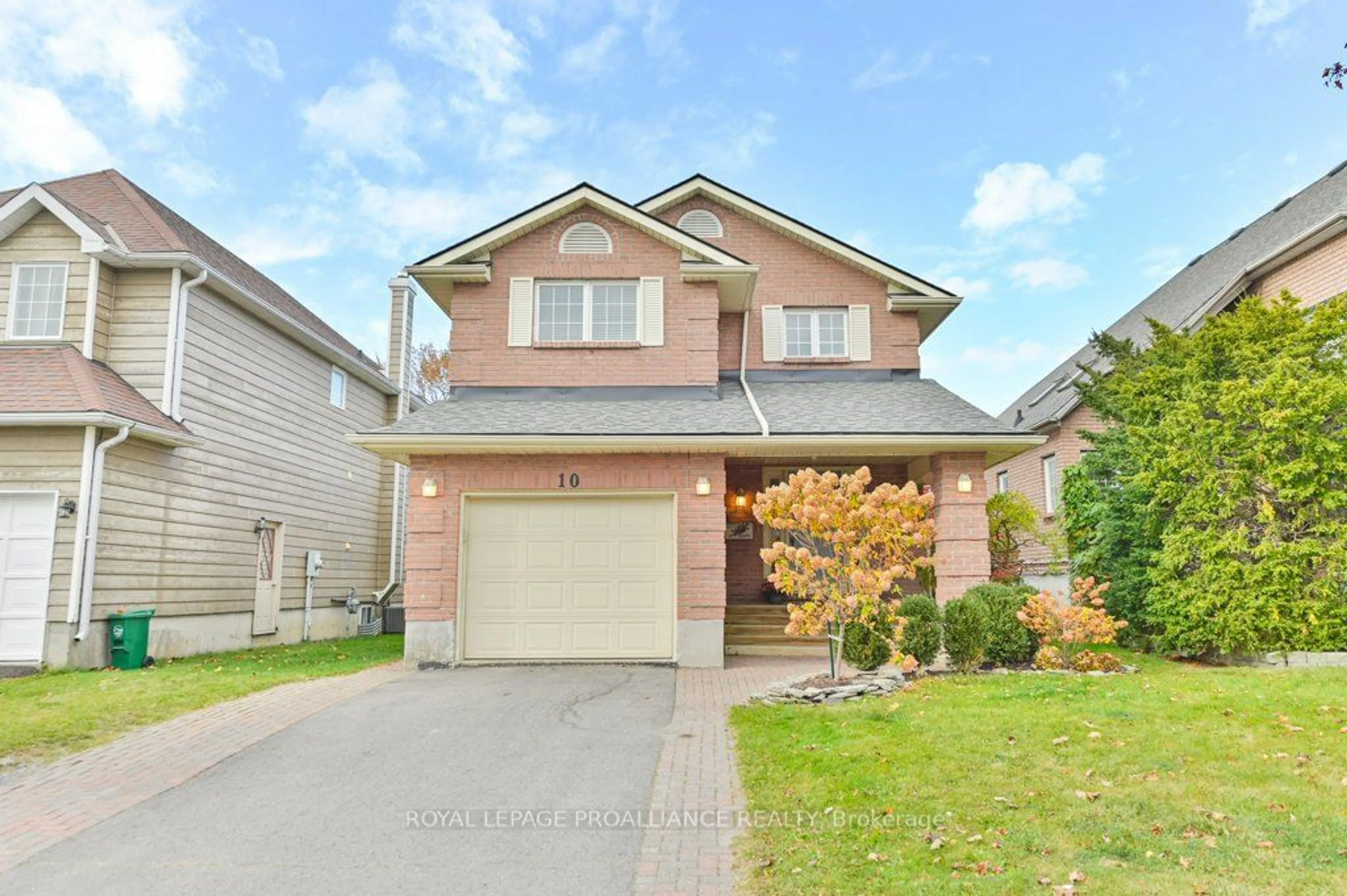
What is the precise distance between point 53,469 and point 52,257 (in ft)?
12.0

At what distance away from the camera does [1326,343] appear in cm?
1042

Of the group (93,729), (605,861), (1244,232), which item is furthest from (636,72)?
(605,861)

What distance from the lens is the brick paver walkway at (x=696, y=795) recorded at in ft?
12.8

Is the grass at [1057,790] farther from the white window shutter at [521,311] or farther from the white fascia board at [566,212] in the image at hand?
the white fascia board at [566,212]

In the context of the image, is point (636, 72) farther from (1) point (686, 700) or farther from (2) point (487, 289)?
(1) point (686, 700)

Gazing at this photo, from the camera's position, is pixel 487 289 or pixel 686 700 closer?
pixel 686 700

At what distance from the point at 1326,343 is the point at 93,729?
49.6ft

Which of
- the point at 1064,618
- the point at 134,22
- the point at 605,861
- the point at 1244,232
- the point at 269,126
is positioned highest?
the point at 269,126

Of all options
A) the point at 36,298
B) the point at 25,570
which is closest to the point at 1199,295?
the point at 25,570

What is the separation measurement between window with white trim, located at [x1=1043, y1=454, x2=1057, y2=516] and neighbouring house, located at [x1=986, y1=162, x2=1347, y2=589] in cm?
3

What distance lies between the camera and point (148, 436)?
37.1 ft

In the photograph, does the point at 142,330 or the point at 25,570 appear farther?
the point at 142,330

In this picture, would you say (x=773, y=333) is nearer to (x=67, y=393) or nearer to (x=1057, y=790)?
(x=1057, y=790)

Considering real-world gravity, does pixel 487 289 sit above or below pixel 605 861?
above
